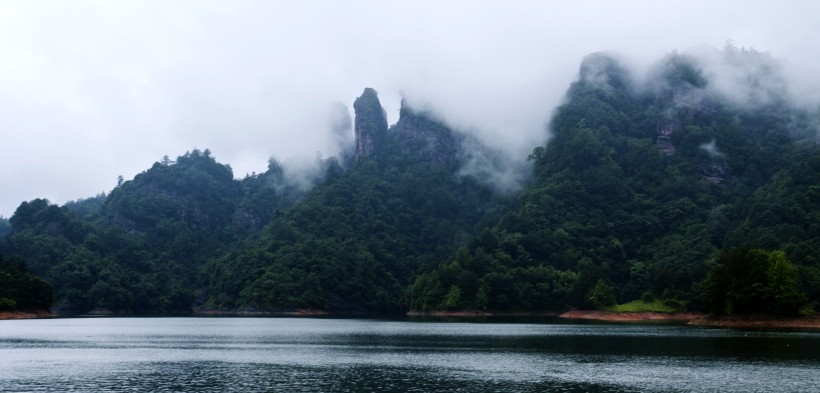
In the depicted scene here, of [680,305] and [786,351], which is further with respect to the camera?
[680,305]

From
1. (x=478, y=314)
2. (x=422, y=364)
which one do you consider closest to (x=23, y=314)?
(x=478, y=314)

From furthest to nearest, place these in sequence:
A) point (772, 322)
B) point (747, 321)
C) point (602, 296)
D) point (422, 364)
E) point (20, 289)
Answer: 1. point (602, 296)
2. point (20, 289)
3. point (747, 321)
4. point (772, 322)
5. point (422, 364)

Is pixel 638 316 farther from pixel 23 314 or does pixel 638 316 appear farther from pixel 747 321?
pixel 23 314

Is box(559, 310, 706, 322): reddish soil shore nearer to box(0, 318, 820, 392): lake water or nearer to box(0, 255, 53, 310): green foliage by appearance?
box(0, 318, 820, 392): lake water

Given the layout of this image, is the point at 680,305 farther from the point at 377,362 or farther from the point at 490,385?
the point at 490,385

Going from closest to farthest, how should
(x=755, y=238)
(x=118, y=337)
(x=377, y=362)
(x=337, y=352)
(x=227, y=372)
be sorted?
(x=227, y=372)
(x=377, y=362)
(x=337, y=352)
(x=118, y=337)
(x=755, y=238)

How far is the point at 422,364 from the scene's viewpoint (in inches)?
2518

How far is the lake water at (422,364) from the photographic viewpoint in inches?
1961

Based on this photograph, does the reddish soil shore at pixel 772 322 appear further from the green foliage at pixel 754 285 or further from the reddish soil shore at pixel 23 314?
the reddish soil shore at pixel 23 314

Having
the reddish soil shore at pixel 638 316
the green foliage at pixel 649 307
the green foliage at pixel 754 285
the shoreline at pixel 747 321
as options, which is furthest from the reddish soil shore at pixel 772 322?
the green foliage at pixel 649 307

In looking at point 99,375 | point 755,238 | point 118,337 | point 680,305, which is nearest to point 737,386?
point 99,375

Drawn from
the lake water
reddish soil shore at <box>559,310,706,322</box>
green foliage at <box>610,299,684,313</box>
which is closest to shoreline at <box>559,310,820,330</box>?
reddish soil shore at <box>559,310,706,322</box>

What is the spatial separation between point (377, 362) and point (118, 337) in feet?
170

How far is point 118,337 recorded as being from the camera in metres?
101
